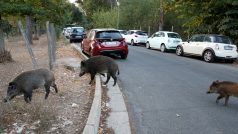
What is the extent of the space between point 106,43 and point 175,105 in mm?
10283

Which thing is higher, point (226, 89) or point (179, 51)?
point (179, 51)

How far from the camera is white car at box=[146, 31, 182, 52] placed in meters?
26.0

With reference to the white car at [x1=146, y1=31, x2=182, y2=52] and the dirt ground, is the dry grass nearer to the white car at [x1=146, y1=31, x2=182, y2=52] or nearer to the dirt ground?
the dirt ground

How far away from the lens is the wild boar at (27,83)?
7.48m

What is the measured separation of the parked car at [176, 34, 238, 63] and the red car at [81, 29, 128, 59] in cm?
487

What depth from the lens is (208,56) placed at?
2041 cm

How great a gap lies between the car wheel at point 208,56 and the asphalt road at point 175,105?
19.1ft

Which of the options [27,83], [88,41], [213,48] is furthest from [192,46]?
[27,83]

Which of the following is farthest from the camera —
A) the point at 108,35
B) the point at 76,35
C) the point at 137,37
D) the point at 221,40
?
the point at 76,35

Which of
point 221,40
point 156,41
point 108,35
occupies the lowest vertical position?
point 156,41

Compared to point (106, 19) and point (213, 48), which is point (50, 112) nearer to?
point (213, 48)

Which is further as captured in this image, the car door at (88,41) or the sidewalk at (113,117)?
the car door at (88,41)

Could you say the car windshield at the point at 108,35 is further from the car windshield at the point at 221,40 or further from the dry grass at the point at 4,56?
the car windshield at the point at 221,40

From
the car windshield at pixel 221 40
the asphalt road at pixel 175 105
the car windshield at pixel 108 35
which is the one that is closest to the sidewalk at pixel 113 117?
the asphalt road at pixel 175 105
